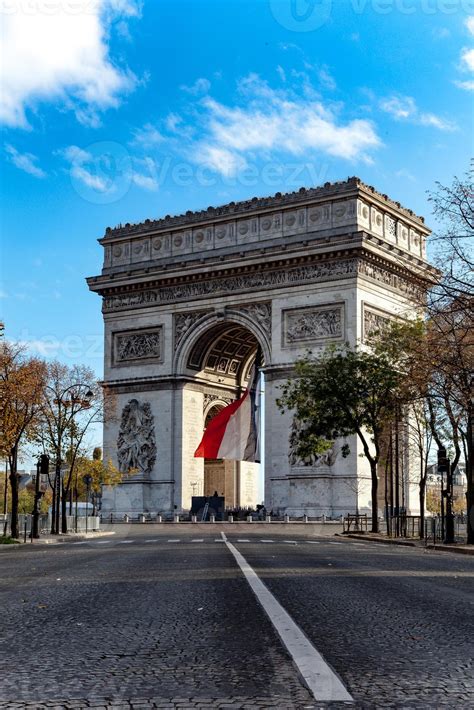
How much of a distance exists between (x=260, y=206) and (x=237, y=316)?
21.6 ft

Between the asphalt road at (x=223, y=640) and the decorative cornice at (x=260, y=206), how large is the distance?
46.0 metres

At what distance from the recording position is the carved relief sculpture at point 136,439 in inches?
2559

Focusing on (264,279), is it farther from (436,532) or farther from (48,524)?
(436,532)

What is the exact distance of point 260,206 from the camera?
203 feet

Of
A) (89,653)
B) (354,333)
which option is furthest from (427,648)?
(354,333)

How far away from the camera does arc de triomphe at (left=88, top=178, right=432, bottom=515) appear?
57656mm

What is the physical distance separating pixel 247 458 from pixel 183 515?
16.8 feet

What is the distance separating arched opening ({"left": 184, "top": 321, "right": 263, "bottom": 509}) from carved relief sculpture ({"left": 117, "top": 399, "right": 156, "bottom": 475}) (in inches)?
126

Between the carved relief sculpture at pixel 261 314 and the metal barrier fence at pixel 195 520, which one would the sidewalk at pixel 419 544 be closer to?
the metal barrier fence at pixel 195 520

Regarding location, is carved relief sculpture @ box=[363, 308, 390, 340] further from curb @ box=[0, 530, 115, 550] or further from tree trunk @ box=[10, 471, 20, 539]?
tree trunk @ box=[10, 471, 20, 539]

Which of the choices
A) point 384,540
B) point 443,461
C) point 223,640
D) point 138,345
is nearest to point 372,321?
point 138,345

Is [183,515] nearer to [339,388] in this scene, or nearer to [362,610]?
[339,388]

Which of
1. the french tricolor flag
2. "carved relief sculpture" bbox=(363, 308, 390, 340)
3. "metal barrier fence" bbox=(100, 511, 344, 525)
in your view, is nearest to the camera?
"metal barrier fence" bbox=(100, 511, 344, 525)

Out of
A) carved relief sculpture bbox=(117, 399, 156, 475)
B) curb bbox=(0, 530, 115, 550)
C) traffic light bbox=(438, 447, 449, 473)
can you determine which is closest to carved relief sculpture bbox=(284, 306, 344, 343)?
carved relief sculpture bbox=(117, 399, 156, 475)
